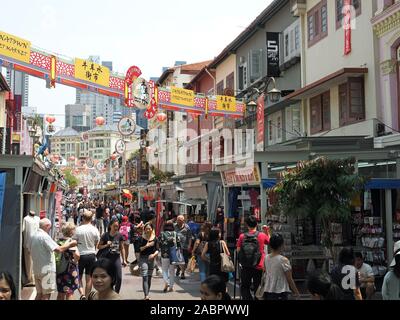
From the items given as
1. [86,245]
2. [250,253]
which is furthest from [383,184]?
[86,245]

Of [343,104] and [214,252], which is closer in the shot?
[214,252]

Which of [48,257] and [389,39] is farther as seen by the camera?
[389,39]

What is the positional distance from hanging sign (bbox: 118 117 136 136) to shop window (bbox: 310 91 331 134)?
281 inches

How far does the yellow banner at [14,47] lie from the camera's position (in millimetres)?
13445

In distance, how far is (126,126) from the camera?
2217 centimetres

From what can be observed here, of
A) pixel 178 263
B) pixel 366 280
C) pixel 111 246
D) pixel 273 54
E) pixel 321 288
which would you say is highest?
pixel 273 54

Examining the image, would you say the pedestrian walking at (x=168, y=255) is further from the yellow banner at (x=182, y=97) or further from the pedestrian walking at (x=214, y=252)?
the yellow banner at (x=182, y=97)

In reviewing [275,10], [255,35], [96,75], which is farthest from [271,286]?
[255,35]

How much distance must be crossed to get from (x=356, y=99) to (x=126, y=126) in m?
9.17

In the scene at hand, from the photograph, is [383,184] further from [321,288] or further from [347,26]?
[321,288]

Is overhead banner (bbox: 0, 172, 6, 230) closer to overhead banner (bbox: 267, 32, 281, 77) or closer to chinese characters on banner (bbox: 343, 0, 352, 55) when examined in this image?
chinese characters on banner (bbox: 343, 0, 352, 55)

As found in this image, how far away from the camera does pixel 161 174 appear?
39250 mm
